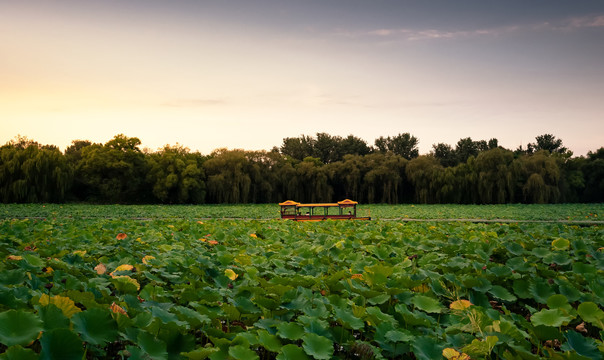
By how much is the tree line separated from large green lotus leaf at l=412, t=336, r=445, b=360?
118 ft

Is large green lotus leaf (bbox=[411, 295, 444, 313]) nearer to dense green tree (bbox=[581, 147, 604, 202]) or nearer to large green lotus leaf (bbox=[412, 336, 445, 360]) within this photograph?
large green lotus leaf (bbox=[412, 336, 445, 360])

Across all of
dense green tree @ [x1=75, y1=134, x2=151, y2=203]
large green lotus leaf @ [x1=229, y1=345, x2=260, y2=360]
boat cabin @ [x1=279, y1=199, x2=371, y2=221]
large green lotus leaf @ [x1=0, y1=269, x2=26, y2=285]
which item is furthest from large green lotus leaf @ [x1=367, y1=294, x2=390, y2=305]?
dense green tree @ [x1=75, y1=134, x2=151, y2=203]

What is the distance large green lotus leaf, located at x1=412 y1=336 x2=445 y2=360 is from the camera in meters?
1.39

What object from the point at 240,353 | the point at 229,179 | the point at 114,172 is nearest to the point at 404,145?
the point at 229,179

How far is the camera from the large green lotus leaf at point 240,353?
49.9 inches

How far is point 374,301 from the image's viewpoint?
6.42ft

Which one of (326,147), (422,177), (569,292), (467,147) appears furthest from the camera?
(326,147)

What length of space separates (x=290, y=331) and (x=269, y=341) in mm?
93

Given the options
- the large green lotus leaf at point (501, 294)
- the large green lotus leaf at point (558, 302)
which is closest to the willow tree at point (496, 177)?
the large green lotus leaf at point (501, 294)

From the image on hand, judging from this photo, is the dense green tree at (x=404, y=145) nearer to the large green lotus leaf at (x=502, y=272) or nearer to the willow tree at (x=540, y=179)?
the willow tree at (x=540, y=179)

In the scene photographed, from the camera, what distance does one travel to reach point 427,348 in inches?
56.3

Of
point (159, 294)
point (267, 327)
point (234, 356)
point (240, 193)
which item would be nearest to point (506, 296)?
point (267, 327)

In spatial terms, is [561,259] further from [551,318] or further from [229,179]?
[229,179]

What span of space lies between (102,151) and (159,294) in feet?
140
